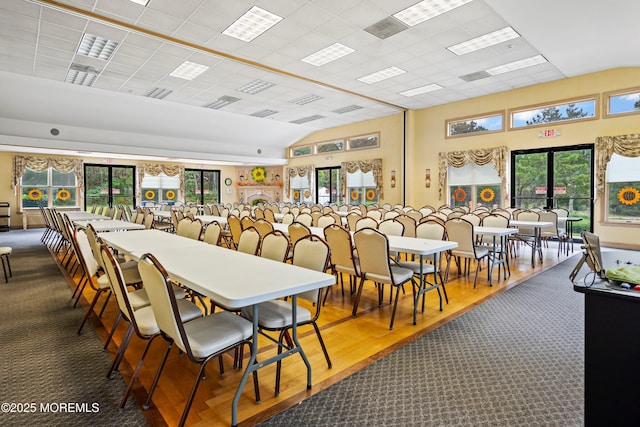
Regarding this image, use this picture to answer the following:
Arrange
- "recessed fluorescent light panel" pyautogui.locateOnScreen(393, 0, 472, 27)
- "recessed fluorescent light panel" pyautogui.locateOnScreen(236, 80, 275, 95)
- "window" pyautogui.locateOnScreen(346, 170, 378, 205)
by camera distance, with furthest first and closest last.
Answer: "window" pyautogui.locateOnScreen(346, 170, 378, 205) → "recessed fluorescent light panel" pyautogui.locateOnScreen(236, 80, 275, 95) → "recessed fluorescent light panel" pyautogui.locateOnScreen(393, 0, 472, 27)

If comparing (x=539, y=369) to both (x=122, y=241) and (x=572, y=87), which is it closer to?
(x=122, y=241)

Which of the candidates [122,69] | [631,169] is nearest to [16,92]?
[122,69]

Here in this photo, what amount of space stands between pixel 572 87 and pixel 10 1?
35.5ft

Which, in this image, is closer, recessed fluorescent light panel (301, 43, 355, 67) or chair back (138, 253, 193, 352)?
chair back (138, 253, 193, 352)

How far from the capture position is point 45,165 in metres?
13.0

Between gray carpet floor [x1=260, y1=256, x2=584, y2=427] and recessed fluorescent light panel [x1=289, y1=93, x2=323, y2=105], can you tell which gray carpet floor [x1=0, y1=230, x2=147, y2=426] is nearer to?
gray carpet floor [x1=260, y1=256, x2=584, y2=427]

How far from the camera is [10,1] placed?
15.7ft

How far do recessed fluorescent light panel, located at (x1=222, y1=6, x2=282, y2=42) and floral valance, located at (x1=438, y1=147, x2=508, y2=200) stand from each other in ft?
22.8

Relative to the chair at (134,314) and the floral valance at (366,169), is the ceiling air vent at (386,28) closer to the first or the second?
the chair at (134,314)

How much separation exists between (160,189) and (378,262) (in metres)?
15.0

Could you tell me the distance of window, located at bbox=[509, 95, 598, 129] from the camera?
8156mm

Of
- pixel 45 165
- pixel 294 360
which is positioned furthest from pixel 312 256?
pixel 45 165

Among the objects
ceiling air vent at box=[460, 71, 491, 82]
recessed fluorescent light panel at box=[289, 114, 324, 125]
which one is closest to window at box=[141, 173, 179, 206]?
recessed fluorescent light panel at box=[289, 114, 324, 125]

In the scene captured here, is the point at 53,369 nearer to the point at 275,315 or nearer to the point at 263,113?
the point at 275,315
